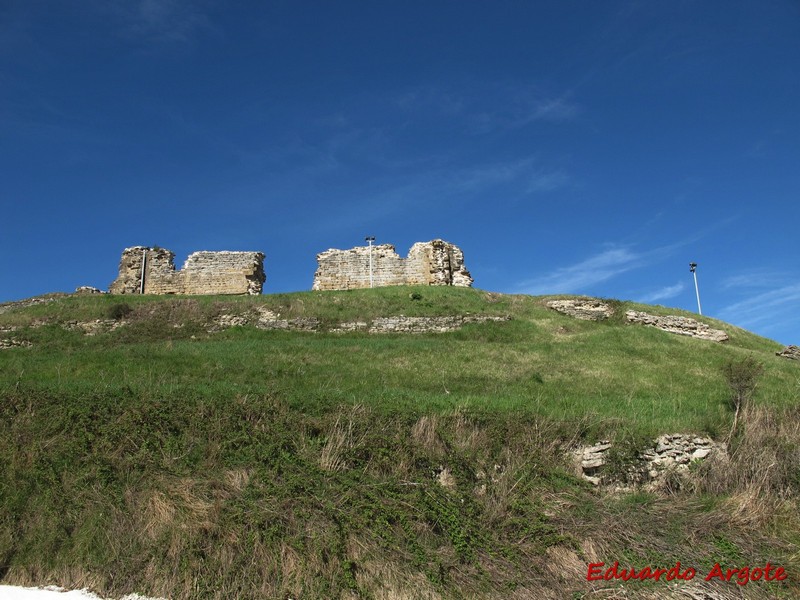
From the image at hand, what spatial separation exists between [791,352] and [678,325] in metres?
4.28

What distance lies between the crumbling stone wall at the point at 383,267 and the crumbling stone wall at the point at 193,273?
386 cm

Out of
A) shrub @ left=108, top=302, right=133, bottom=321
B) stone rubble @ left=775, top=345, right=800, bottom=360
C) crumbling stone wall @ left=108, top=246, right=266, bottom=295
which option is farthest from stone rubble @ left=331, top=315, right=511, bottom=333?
stone rubble @ left=775, top=345, right=800, bottom=360

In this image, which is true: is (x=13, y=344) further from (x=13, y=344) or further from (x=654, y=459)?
(x=654, y=459)

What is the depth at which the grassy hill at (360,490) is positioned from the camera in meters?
7.66

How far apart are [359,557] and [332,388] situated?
21.5ft

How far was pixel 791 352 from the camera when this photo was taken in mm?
24000

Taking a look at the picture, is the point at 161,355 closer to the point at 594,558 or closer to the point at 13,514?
the point at 13,514

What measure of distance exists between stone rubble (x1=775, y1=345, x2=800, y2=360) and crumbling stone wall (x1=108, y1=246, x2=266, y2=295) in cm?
2507

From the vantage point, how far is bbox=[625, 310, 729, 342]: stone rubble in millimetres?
25562

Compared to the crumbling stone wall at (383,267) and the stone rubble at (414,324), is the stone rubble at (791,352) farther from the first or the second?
the crumbling stone wall at (383,267)

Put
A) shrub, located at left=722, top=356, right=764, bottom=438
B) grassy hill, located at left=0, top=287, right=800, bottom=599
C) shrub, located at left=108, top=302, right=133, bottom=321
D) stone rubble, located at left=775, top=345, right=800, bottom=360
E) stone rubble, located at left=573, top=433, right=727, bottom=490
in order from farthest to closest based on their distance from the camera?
1. shrub, located at left=108, top=302, right=133, bottom=321
2. stone rubble, located at left=775, top=345, right=800, bottom=360
3. shrub, located at left=722, top=356, right=764, bottom=438
4. stone rubble, located at left=573, top=433, right=727, bottom=490
5. grassy hill, located at left=0, top=287, right=800, bottom=599

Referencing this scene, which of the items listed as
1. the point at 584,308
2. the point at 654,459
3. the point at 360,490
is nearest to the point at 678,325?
the point at 584,308

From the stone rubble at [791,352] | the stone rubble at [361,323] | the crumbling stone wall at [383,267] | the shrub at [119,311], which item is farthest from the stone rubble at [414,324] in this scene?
the stone rubble at [791,352]

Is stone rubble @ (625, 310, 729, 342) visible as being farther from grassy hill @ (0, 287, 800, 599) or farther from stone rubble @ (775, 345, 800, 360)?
grassy hill @ (0, 287, 800, 599)
